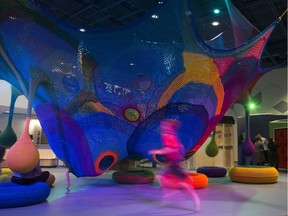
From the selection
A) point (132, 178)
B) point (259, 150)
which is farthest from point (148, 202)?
point (259, 150)

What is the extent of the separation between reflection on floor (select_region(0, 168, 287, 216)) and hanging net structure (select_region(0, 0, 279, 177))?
869 mm

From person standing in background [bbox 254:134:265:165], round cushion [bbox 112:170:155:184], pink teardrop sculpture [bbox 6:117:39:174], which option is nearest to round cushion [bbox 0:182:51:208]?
pink teardrop sculpture [bbox 6:117:39:174]

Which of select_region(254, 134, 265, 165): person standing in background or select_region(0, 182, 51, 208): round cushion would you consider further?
select_region(254, 134, 265, 165): person standing in background

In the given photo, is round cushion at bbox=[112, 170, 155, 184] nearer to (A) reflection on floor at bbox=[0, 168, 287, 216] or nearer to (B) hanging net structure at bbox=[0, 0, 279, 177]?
(A) reflection on floor at bbox=[0, 168, 287, 216]

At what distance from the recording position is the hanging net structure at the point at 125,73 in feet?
Answer: 18.6

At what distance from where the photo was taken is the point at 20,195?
485 cm

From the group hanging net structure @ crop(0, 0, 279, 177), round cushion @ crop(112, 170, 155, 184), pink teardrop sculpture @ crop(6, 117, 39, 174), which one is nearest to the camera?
pink teardrop sculpture @ crop(6, 117, 39, 174)

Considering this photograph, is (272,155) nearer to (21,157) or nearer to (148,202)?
(148,202)

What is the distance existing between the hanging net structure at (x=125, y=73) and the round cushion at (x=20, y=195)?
5.26ft

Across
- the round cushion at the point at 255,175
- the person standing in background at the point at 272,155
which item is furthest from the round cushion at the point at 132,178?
the person standing in background at the point at 272,155

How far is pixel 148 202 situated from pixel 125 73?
2879 mm

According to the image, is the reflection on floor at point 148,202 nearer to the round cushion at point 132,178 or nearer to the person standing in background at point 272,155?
the round cushion at point 132,178

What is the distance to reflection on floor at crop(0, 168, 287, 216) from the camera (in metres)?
4.66

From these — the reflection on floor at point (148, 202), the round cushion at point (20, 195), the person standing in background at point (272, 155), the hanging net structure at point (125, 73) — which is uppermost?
the hanging net structure at point (125, 73)
